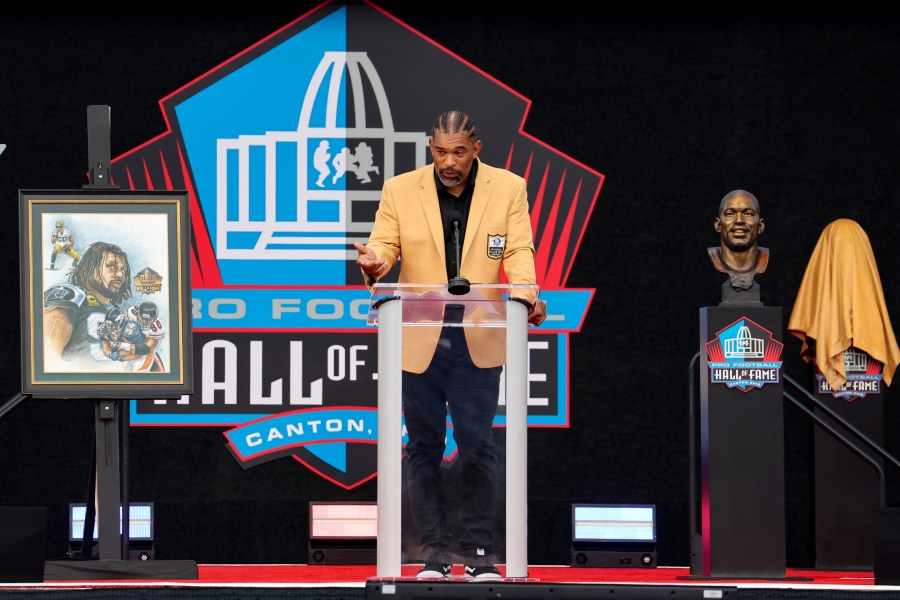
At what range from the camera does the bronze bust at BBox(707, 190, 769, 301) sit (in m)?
5.63

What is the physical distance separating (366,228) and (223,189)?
2.31ft

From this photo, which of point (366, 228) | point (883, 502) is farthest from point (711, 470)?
point (366, 228)

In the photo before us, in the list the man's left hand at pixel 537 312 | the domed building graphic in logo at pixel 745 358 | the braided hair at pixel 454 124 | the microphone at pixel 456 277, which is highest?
the braided hair at pixel 454 124

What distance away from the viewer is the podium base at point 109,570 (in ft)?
16.8

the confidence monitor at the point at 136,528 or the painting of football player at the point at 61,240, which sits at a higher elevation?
the painting of football player at the point at 61,240

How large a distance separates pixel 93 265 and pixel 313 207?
5.65 ft

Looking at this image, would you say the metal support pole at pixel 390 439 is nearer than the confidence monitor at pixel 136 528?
Yes

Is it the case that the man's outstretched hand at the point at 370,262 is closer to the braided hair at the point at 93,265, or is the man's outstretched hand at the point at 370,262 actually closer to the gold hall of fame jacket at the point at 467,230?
the gold hall of fame jacket at the point at 467,230

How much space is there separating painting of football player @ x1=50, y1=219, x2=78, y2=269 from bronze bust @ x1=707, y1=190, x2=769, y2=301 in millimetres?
2417

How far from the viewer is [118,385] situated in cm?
534

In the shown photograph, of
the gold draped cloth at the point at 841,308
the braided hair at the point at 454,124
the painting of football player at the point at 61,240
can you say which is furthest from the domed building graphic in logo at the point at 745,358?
the painting of football player at the point at 61,240

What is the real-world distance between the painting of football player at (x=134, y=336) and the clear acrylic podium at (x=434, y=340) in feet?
4.59

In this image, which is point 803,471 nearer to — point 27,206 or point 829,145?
point 829,145

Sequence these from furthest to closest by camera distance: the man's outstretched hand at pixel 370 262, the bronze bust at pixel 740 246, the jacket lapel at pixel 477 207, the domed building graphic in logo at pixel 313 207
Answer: the domed building graphic in logo at pixel 313 207 < the bronze bust at pixel 740 246 < the jacket lapel at pixel 477 207 < the man's outstretched hand at pixel 370 262
